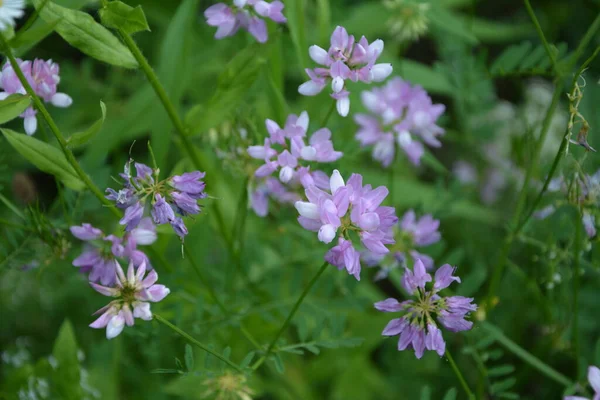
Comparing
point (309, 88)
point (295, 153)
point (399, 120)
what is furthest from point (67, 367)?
point (399, 120)

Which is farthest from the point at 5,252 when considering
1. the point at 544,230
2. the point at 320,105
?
the point at 544,230

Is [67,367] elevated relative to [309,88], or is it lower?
lower

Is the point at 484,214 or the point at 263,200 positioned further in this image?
the point at 484,214

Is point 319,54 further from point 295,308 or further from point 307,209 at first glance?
point 295,308

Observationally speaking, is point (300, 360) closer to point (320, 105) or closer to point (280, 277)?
point (280, 277)

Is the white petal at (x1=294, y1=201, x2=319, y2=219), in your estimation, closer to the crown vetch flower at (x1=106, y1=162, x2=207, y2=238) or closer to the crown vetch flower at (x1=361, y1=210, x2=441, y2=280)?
the crown vetch flower at (x1=106, y1=162, x2=207, y2=238)

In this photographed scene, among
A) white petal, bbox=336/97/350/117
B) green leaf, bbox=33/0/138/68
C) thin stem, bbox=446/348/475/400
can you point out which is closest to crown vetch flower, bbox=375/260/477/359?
thin stem, bbox=446/348/475/400

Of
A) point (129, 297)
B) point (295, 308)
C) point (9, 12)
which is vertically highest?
point (9, 12)
